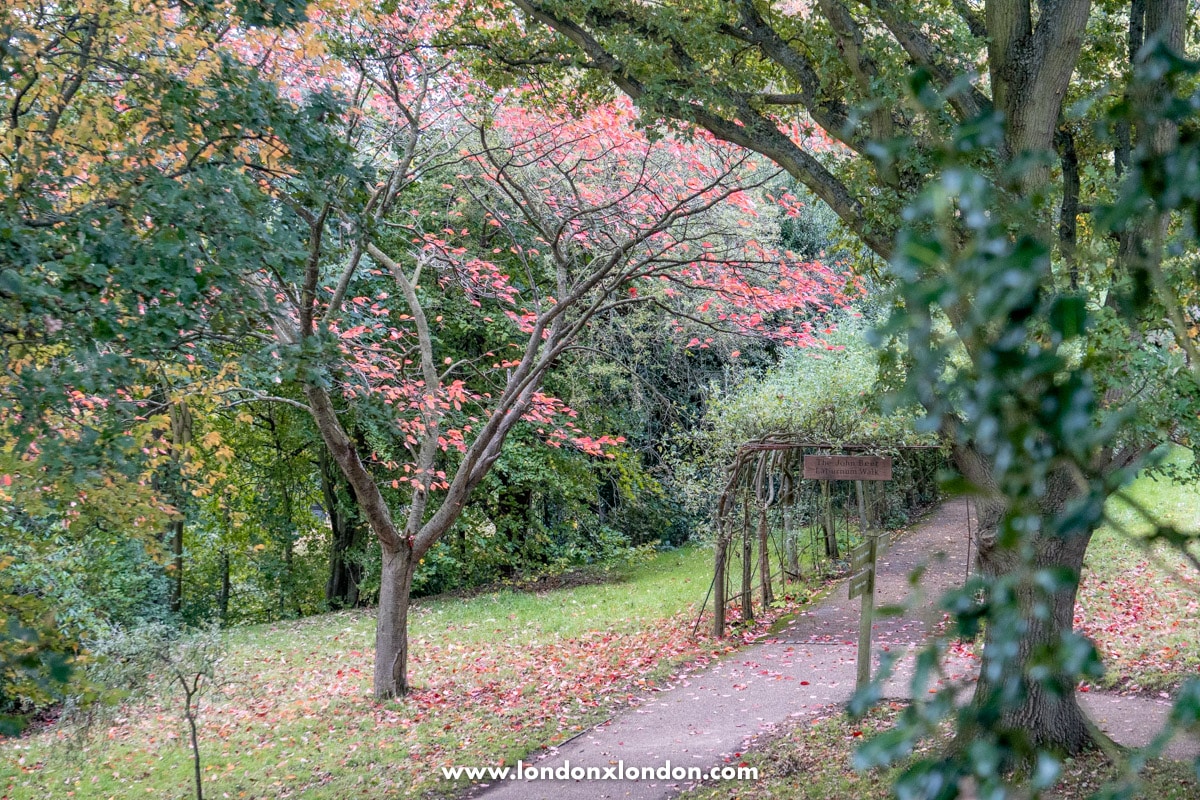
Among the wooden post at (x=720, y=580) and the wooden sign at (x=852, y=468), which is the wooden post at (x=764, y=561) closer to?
the wooden post at (x=720, y=580)

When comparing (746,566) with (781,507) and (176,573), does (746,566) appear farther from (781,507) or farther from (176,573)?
(176,573)

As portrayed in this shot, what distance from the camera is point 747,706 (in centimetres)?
871

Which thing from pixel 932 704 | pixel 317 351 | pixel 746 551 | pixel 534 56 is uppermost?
pixel 534 56

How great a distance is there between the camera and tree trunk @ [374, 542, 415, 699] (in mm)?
9305

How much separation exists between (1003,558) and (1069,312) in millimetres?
5465

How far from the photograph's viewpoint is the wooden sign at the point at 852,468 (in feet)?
31.6

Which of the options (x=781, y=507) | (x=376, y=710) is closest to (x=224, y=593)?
(x=376, y=710)

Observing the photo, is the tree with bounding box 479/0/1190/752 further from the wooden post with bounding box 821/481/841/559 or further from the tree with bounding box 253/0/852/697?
the wooden post with bounding box 821/481/841/559

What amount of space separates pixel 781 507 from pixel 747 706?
566 centimetres

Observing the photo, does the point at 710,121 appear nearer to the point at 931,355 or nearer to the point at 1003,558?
the point at 1003,558

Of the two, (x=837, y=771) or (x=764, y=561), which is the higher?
(x=764, y=561)

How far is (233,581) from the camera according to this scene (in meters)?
20.1

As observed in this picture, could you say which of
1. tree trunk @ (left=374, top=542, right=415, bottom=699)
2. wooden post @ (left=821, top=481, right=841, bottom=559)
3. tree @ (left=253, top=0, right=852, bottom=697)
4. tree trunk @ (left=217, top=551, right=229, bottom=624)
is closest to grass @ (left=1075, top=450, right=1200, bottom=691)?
wooden post @ (left=821, top=481, right=841, bottom=559)

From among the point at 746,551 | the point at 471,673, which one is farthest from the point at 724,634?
the point at 471,673
